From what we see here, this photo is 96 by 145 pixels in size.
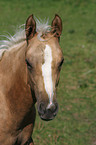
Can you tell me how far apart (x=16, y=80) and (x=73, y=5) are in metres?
12.9

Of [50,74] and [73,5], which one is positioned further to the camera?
[73,5]

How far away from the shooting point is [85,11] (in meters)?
14.6

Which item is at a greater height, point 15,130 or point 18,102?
point 18,102

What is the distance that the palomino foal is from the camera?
2.67 meters

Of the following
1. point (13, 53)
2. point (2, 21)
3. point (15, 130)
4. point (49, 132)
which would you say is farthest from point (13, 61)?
point (2, 21)

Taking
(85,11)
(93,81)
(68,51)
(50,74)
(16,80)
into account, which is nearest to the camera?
(50,74)

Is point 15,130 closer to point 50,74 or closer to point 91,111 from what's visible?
point 50,74

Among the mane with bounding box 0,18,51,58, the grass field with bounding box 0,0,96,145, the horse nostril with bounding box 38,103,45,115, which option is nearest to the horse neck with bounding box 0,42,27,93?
the mane with bounding box 0,18,51,58

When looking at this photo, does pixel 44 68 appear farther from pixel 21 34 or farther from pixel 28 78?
pixel 21 34

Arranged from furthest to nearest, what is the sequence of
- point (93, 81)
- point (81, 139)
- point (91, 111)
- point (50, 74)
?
1. point (93, 81)
2. point (91, 111)
3. point (81, 139)
4. point (50, 74)

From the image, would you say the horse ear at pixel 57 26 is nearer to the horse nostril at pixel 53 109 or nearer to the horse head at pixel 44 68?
the horse head at pixel 44 68

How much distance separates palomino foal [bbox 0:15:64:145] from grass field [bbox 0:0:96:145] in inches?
56.6

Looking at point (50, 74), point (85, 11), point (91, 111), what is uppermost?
point (50, 74)

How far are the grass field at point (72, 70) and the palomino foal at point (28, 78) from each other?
4.72 feet
